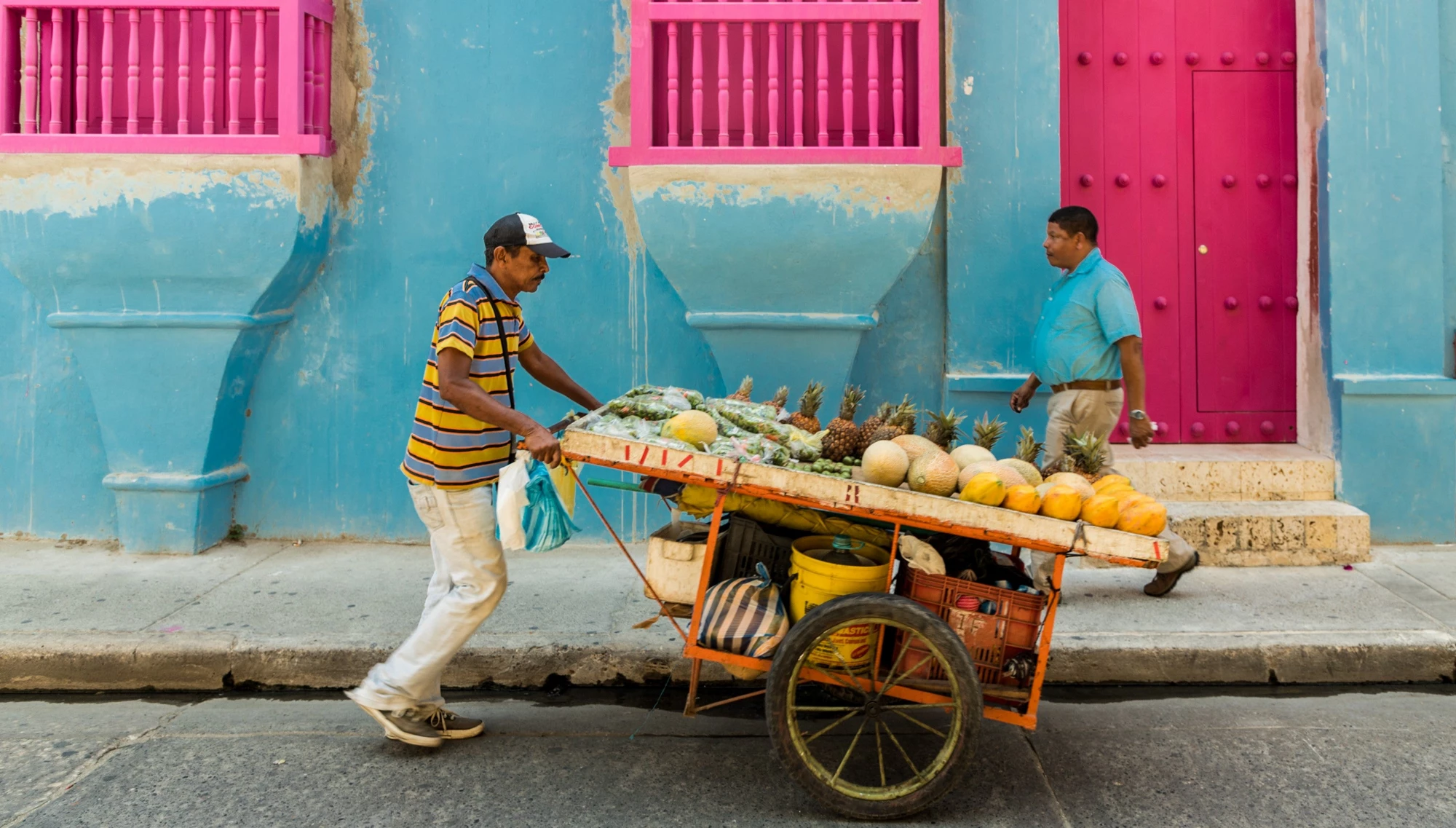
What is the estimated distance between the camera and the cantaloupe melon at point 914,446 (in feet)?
11.9

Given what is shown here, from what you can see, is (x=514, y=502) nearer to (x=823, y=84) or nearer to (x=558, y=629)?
(x=558, y=629)

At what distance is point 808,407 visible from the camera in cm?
434

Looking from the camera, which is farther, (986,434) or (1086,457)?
(986,434)

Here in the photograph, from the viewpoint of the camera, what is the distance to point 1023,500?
334cm

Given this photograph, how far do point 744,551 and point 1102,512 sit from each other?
3.64ft

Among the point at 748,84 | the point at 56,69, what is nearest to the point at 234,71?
the point at 56,69

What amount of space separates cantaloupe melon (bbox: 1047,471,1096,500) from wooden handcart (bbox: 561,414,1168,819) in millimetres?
153

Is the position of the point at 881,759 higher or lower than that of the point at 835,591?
lower

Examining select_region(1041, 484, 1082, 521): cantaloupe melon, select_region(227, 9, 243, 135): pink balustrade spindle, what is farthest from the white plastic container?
select_region(227, 9, 243, 135): pink balustrade spindle

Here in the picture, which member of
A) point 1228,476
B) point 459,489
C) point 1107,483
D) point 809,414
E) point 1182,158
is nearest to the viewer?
point 1107,483

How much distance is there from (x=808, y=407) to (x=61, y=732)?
2913 millimetres

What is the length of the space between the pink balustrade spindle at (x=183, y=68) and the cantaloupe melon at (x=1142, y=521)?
16.4ft

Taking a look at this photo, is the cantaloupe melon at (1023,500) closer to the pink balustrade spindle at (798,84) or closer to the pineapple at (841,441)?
the pineapple at (841,441)

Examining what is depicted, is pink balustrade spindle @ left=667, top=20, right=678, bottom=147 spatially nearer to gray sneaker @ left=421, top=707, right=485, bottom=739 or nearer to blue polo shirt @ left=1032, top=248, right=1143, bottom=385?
blue polo shirt @ left=1032, top=248, right=1143, bottom=385
